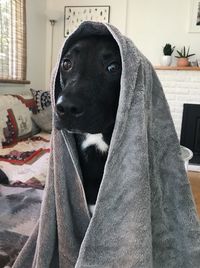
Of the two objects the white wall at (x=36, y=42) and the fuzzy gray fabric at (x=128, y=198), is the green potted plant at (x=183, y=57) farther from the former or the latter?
the fuzzy gray fabric at (x=128, y=198)

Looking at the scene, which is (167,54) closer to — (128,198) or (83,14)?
(83,14)

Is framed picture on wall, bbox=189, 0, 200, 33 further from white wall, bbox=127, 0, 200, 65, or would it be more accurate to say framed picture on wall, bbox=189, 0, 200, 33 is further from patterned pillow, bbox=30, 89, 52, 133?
patterned pillow, bbox=30, 89, 52, 133

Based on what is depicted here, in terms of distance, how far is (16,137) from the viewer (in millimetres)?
2127

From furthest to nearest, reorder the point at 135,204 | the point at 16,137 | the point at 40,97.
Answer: the point at 40,97
the point at 16,137
the point at 135,204

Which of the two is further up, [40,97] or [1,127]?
[40,97]

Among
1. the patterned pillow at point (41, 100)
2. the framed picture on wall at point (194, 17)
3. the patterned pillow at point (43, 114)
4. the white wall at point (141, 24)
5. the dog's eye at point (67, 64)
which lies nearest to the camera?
the dog's eye at point (67, 64)

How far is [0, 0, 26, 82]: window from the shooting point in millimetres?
2521

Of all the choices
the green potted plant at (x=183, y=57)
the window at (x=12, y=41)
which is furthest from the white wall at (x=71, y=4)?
the green potted plant at (x=183, y=57)

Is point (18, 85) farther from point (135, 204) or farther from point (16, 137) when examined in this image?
point (135, 204)

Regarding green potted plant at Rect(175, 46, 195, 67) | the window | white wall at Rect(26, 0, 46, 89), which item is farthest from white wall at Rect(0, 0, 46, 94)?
green potted plant at Rect(175, 46, 195, 67)

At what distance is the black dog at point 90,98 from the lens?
54cm

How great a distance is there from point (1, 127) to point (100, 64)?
1.54m

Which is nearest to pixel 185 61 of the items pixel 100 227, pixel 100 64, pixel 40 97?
pixel 40 97

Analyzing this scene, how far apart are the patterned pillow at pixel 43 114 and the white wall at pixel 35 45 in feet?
1.01
